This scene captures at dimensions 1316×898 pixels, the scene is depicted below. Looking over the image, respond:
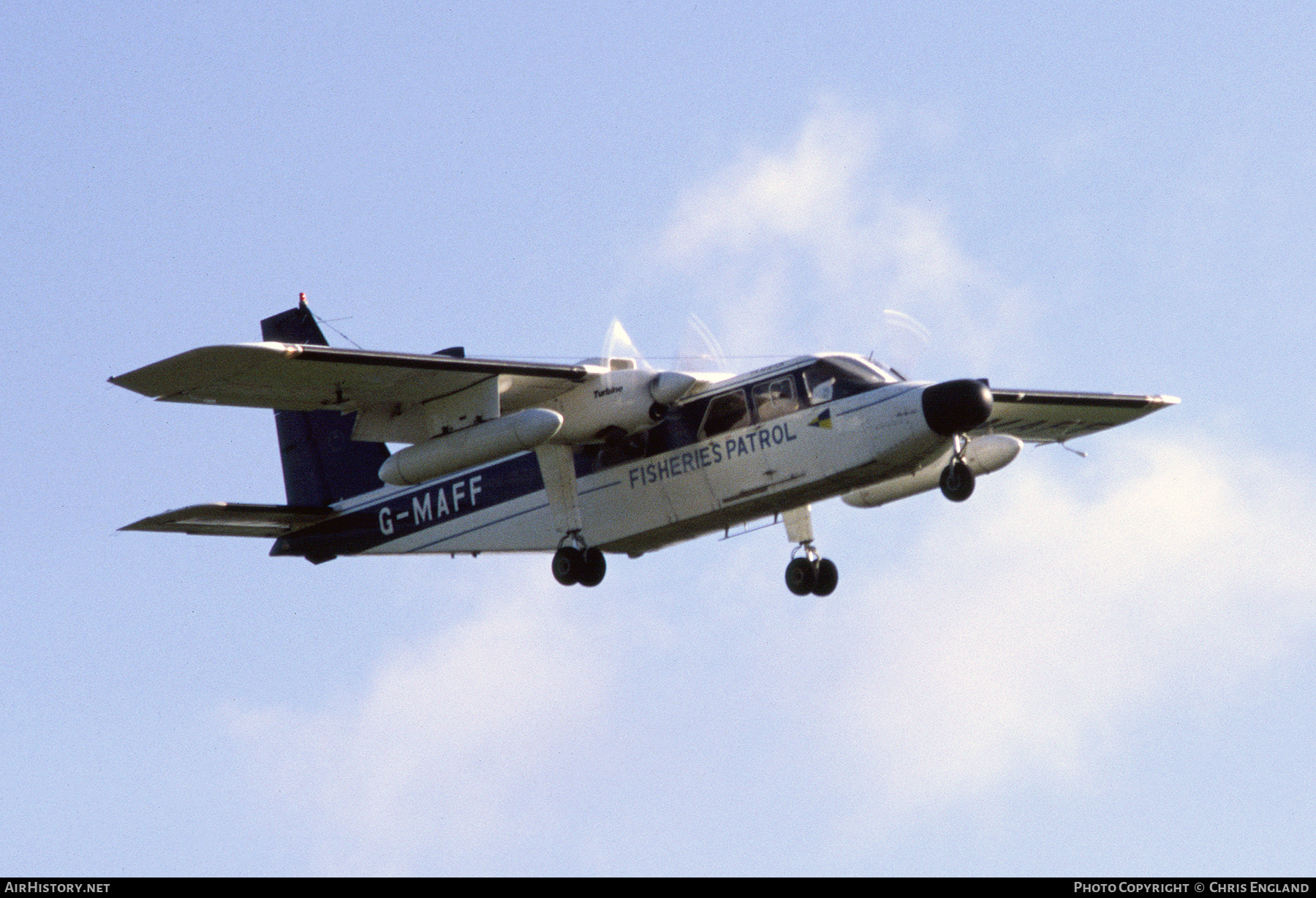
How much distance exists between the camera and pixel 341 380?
23.3 m

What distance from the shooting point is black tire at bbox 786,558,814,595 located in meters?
25.7

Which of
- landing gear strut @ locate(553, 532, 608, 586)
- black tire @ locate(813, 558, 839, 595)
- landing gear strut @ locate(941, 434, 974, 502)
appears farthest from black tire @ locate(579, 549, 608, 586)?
landing gear strut @ locate(941, 434, 974, 502)

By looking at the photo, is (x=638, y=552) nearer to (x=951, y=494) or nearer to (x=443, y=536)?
(x=443, y=536)

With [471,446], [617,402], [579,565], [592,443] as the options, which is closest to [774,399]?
[617,402]

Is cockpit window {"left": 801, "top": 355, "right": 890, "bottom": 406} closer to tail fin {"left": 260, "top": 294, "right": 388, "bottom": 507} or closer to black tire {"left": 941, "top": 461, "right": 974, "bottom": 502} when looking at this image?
black tire {"left": 941, "top": 461, "right": 974, "bottom": 502}

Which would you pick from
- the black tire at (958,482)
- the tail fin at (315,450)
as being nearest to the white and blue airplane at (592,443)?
the black tire at (958,482)

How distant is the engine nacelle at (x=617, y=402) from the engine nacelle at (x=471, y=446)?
750 millimetres

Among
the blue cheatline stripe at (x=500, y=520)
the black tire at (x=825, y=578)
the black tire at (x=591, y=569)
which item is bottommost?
the black tire at (x=591, y=569)

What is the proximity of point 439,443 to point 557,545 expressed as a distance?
2.47m

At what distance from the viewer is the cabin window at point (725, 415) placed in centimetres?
2373

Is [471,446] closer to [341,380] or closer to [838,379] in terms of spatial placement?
[341,380]

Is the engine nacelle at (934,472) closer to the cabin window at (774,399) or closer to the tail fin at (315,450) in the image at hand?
the cabin window at (774,399)

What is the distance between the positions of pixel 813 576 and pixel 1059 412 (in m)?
5.04

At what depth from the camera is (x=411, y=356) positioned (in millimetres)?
22906
